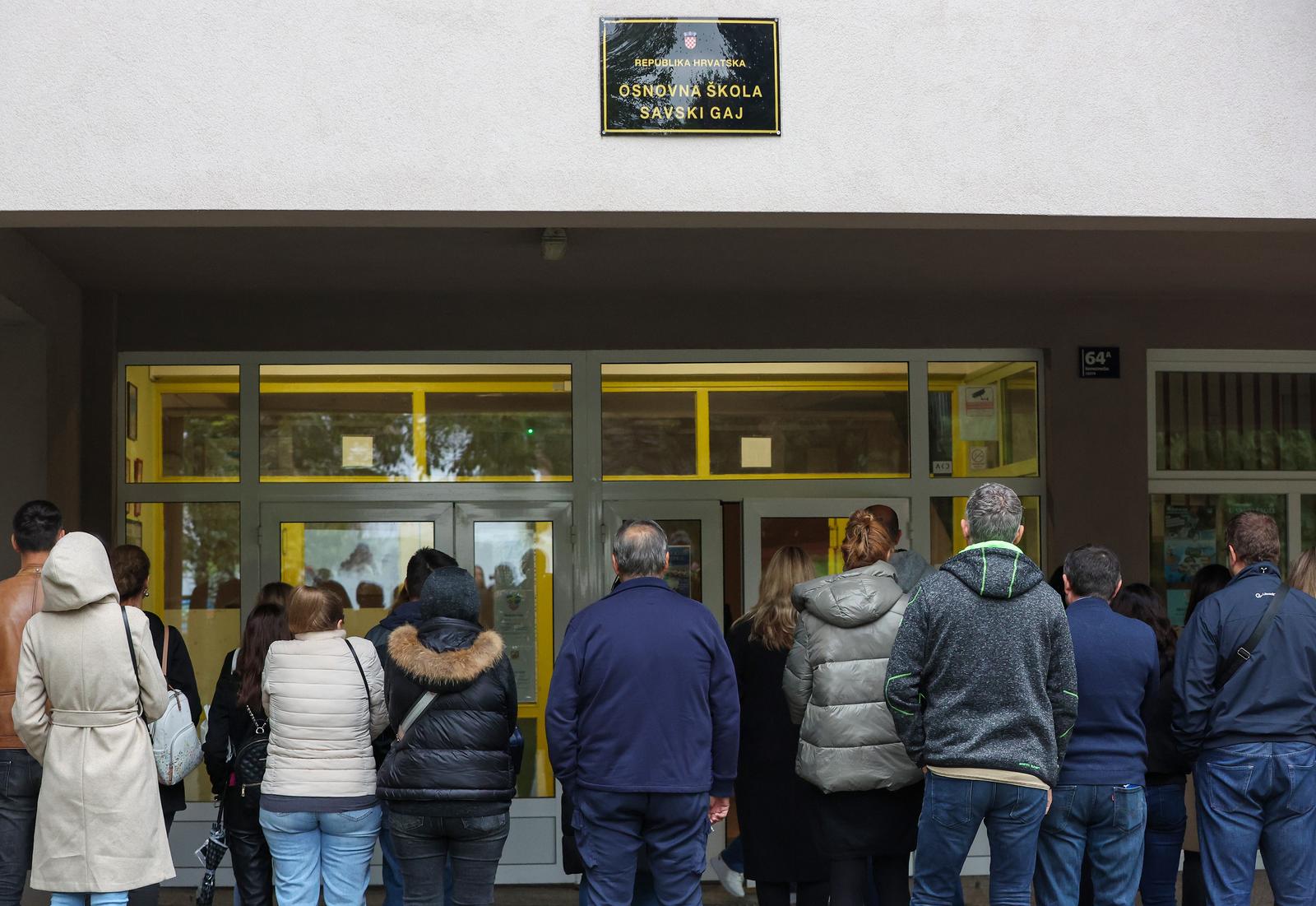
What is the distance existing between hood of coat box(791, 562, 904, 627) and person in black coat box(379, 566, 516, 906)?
43.3 inches

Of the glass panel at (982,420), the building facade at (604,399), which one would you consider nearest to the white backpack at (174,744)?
the building facade at (604,399)

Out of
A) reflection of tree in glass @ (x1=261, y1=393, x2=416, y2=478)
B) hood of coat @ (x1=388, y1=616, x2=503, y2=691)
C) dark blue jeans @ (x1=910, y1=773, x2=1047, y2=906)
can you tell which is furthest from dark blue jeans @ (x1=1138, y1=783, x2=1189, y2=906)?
reflection of tree in glass @ (x1=261, y1=393, x2=416, y2=478)

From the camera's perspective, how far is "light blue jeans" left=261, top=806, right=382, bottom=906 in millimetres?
4918

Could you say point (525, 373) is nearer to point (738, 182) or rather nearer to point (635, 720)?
point (738, 182)

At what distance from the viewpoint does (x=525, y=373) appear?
26.2 feet

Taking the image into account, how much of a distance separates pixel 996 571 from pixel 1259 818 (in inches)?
59.6

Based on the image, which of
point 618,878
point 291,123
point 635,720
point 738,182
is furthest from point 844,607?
point 291,123

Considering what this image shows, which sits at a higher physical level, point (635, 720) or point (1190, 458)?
point (1190, 458)

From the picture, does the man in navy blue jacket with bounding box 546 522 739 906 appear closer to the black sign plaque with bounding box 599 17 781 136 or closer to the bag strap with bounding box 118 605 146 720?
the bag strap with bounding box 118 605 146 720

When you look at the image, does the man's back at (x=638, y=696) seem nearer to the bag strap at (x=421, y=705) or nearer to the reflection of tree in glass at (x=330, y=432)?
the bag strap at (x=421, y=705)

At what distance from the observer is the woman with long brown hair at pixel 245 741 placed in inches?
206

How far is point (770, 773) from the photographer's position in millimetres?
5207

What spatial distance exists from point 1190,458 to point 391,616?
5.32 m

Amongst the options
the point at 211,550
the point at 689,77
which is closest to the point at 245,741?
the point at 211,550
